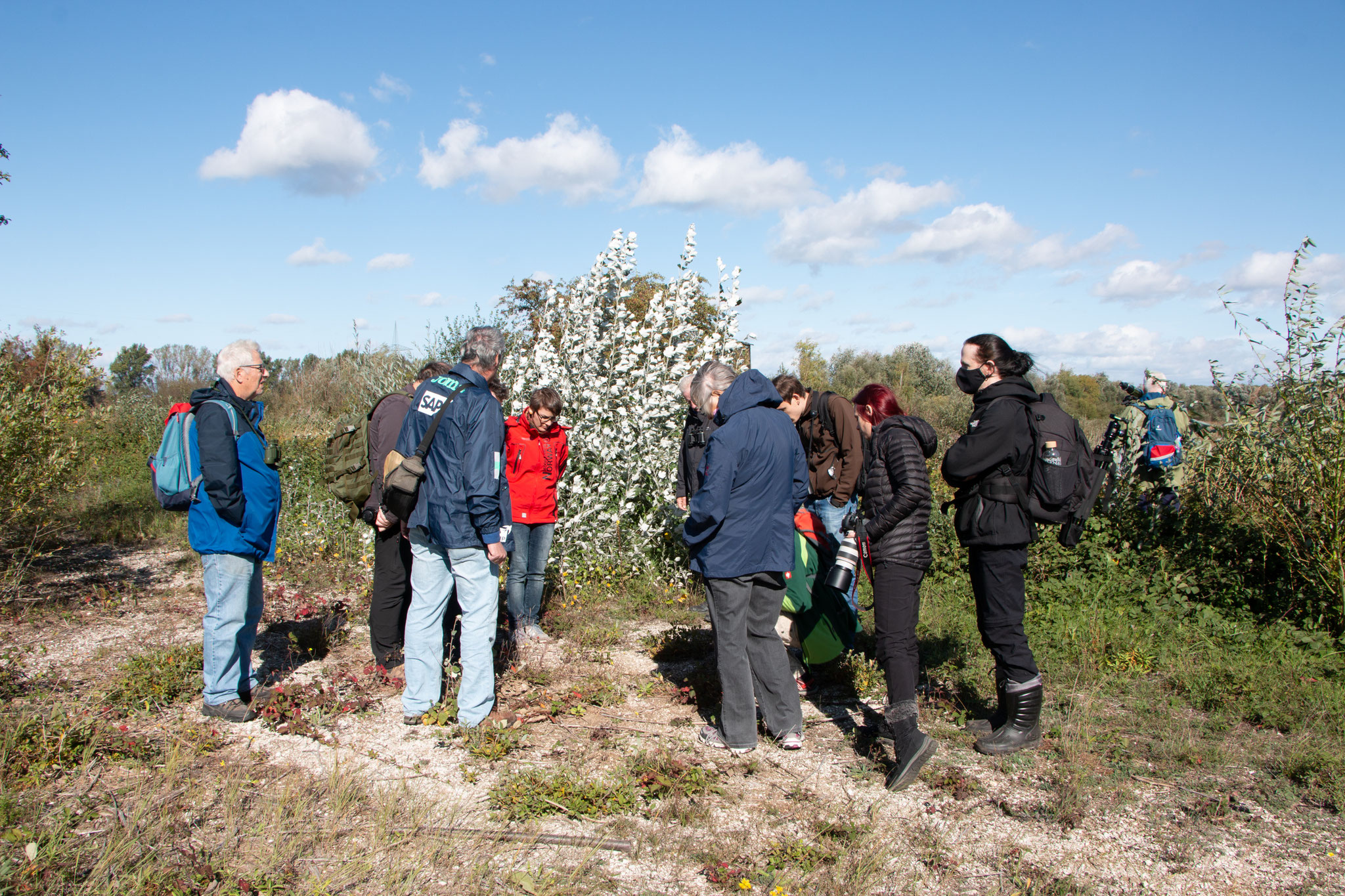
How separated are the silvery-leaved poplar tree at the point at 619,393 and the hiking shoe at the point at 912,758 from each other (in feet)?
12.0

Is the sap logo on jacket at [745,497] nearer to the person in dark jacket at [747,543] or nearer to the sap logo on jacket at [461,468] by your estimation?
the person in dark jacket at [747,543]

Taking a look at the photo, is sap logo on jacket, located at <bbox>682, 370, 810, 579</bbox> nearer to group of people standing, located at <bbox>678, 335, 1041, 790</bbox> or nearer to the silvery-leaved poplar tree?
group of people standing, located at <bbox>678, 335, 1041, 790</bbox>

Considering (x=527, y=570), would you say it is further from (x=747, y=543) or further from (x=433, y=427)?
(x=747, y=543)

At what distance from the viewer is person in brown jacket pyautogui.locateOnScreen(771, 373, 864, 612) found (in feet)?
18.6

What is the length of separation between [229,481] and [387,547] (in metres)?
1.10

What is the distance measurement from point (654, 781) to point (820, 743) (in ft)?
3.56

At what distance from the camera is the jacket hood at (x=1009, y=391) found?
3895 millimetres

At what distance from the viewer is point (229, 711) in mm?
4355

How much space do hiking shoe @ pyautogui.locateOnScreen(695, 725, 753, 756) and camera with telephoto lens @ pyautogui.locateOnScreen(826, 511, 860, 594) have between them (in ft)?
3.16

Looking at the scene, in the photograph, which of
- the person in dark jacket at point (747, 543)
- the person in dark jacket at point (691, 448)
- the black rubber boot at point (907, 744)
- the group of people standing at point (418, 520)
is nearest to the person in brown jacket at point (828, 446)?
the person in dark jacket at point (691, 448)

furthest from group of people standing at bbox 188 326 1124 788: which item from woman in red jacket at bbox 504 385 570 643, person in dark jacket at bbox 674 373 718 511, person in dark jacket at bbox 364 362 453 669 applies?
person in dark jacket at bbox 674 373 718 511

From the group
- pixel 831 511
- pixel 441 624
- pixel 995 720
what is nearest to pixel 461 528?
pixel 441 624

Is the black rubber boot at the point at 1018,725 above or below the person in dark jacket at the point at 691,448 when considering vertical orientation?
below

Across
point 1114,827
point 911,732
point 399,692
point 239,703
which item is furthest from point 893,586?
point 239,703
